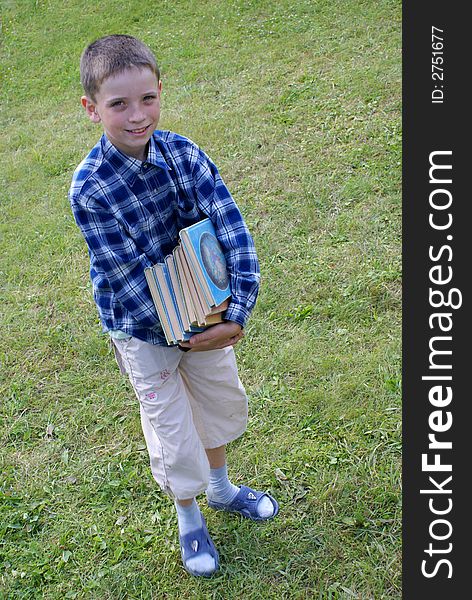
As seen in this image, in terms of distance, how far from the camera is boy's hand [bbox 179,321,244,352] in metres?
2.41

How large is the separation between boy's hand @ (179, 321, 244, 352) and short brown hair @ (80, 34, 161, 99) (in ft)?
2.64

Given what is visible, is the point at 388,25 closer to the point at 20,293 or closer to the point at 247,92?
the point at 247,92

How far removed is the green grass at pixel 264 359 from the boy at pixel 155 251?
38 centimetres

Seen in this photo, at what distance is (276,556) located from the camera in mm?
2818

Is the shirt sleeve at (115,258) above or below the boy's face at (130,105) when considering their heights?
below

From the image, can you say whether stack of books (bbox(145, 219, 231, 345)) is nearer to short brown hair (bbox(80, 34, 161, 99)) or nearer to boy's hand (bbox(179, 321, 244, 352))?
boy's hand (bbox(179, 321, 244, 352))

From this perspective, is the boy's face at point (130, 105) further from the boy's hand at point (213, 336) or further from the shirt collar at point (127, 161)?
the boy's hand at point (213, 336)

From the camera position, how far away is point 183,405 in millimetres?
2582

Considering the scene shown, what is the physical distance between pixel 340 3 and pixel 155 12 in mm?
2445

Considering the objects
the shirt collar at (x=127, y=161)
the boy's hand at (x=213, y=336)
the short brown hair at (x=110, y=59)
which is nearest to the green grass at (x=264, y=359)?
the boy's hand at (x=213, y=336)

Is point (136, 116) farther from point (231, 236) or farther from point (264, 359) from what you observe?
point (264, 359)

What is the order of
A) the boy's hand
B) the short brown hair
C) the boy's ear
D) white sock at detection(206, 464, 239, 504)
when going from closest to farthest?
the short brown hair, the boy's ear, the boy's hand, white sock at detection(206, 464, 239, 504)

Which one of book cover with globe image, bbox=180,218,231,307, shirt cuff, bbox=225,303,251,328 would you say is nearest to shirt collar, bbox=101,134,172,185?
book cover with globe image, bbox=180,218,231,307

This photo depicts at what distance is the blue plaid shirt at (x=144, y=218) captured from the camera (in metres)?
2.29
